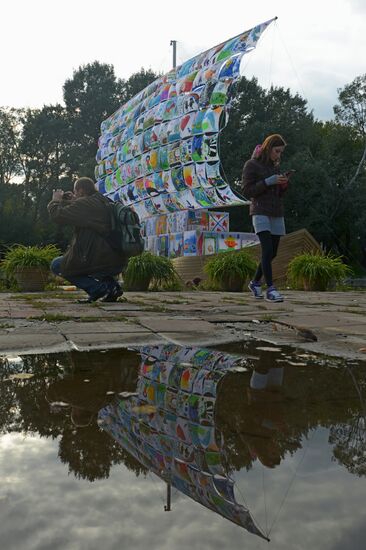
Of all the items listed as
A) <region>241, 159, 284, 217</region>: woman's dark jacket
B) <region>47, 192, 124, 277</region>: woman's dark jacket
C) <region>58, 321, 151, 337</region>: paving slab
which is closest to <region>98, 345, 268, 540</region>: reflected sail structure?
<region>58, 321, 151, 337</region>: paving slab

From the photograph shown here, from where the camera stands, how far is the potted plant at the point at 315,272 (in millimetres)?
8430

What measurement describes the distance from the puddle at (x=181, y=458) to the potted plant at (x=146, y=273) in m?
6.72

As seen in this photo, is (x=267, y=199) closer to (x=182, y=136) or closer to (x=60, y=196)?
(x=60, y=196)

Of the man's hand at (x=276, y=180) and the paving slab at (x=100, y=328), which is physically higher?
the man's hand at (x=276, y=180)

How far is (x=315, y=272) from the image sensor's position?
838 cm

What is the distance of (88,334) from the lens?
8.95 feet

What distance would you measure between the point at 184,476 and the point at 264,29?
50.1 feet

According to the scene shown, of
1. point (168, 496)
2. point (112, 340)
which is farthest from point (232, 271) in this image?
point (168, 496)

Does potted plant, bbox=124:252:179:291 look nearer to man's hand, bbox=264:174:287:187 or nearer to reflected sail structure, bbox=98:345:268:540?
man's hand, bbox=264:174:287:187

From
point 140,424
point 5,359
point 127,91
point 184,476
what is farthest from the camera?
point 127,91

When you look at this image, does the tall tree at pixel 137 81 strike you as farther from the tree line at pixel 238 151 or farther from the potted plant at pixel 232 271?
the potted plant at pixel 232 271

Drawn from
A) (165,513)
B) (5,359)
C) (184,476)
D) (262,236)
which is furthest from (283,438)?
(262,236)

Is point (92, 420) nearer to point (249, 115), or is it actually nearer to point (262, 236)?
point (262, 236)

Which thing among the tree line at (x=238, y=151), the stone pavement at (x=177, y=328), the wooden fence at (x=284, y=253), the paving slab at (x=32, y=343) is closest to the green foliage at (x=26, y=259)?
the wooden fence at (x=284, y=253)
